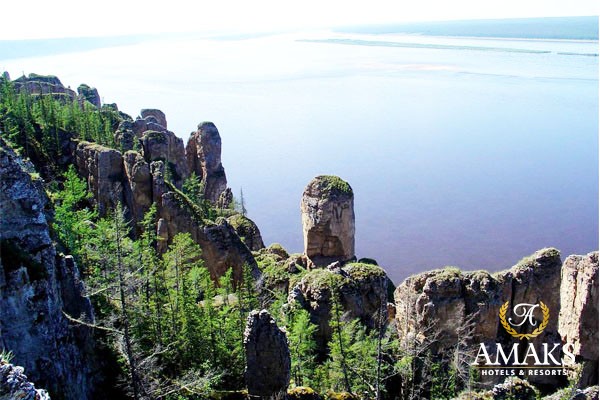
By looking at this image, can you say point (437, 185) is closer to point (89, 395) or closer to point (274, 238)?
point (274, 238)


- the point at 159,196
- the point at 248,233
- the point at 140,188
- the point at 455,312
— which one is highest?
the point at 140,188

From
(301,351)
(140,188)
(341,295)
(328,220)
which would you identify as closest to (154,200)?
(140,188)

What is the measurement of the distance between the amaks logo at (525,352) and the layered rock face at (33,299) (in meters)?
16.6

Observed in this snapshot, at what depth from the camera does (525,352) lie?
29.0 metres

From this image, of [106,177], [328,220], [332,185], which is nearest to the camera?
[332,185]

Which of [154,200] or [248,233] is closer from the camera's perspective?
[154,200]

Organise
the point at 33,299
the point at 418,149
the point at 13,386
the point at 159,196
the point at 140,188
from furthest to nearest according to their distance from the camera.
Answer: the point at 418,149 → the point at 140,188 → the point at 159,196 → the point at 33,299 → the point at 13,386

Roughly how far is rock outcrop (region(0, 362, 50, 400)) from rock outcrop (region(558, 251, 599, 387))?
25.6 m

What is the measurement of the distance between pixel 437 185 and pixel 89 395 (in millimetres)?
70689

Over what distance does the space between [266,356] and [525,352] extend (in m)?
14.0

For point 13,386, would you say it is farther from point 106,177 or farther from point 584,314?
point 106,177

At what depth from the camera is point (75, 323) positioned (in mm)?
20203

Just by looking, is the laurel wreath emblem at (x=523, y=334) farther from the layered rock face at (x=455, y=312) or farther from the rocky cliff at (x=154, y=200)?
the rocky cliff at (x=154, y=200)

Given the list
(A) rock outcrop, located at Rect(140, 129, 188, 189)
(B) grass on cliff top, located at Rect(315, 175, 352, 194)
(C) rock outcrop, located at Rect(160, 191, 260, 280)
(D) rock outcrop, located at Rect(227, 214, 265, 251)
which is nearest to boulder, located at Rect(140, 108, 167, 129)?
(A) rock outcrop, located at Rect(140, 129, 188, 189)
